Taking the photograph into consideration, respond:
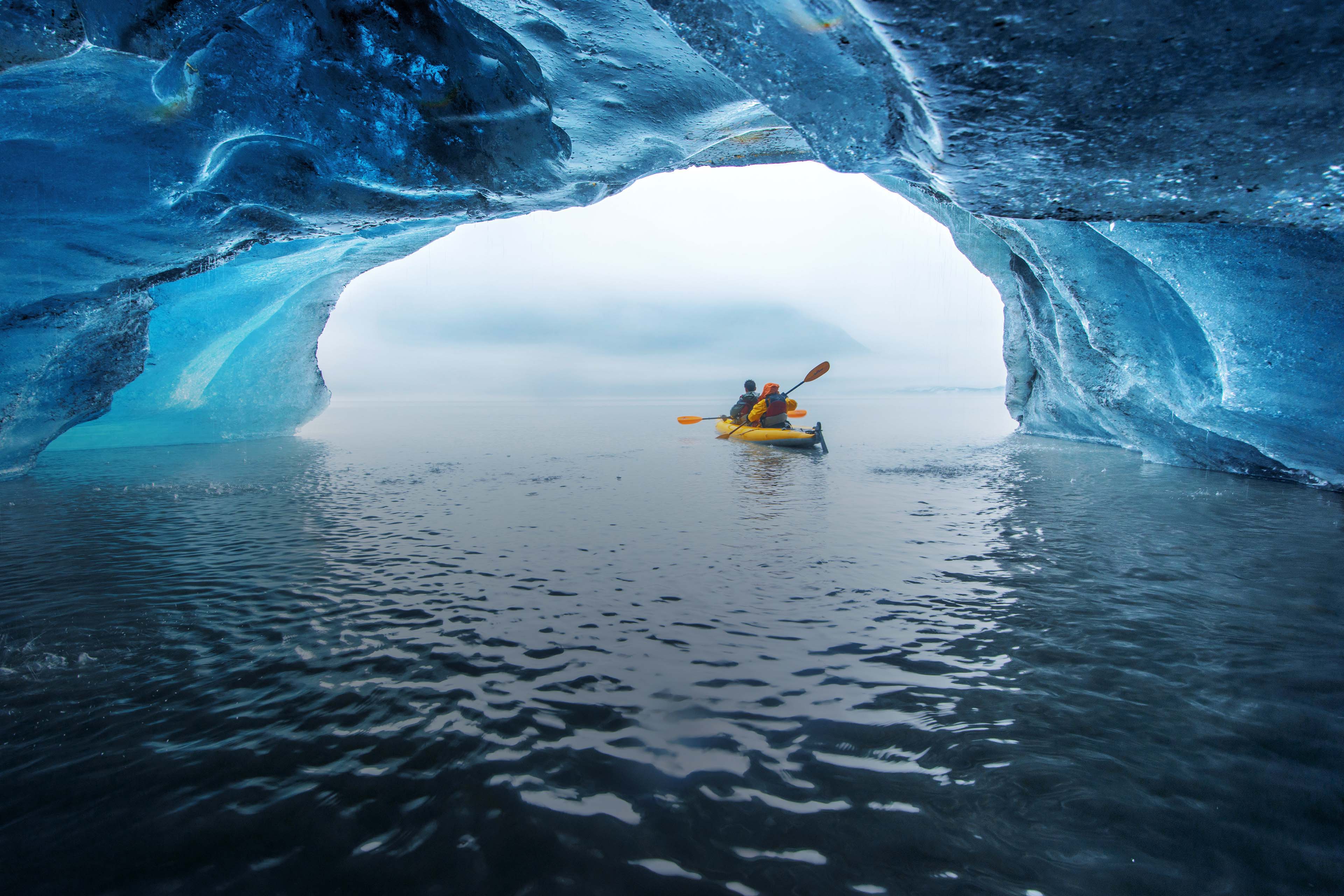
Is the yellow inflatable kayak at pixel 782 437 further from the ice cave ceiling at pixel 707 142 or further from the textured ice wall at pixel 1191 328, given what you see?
the ice cave ceiling at pixel 707 142

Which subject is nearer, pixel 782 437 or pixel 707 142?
pixel 707 142

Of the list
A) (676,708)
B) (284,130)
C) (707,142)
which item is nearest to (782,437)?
(707,142)

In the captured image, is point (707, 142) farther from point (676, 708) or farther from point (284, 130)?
point (676, 708)

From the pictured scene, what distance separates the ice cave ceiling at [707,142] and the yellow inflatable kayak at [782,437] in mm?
5348

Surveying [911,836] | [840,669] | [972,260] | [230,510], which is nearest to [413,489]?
[230,510]

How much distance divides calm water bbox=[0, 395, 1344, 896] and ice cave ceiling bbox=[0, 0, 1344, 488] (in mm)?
2717

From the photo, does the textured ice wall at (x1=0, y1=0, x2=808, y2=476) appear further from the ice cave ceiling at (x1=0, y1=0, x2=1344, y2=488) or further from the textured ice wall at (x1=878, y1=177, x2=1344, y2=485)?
the textured ice wall at (x1=878, y1=177, x2=1344, y2=485)

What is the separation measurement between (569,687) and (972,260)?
626 inches

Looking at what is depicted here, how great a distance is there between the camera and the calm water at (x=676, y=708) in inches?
85.7

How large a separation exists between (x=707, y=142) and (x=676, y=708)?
22.4ft

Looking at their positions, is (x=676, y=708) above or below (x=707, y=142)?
below

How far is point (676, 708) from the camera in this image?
3.16 m

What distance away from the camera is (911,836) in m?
2.26

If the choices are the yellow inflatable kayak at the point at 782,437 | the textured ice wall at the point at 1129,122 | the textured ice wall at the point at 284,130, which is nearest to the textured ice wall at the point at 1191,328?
the textured ice wall at the point at 1129,122
